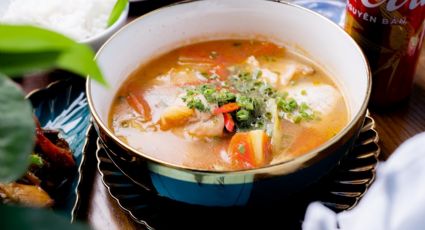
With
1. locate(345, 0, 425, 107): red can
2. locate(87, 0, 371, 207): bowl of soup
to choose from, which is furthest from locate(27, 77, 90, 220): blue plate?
locate(345, 0, 425, 107): red can

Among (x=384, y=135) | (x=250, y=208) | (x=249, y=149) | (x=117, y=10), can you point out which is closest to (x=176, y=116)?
(x=249, y=149)

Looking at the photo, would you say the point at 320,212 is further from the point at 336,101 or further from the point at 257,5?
the point at 257,5

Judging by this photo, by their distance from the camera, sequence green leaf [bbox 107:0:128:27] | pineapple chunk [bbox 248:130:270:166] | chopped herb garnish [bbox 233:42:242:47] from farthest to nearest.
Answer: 1. green leaf [bbox 107:0:128:27]
2. chopped herb garnish [bbox 233:42:242:47]
3. pineapple chunk [bbox 248:130:270:166]

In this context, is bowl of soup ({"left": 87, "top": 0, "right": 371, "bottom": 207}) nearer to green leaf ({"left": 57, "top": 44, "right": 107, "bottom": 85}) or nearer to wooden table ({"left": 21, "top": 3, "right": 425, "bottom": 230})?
wooden table ({"left": 21, "top": 3, "right": 425, "bottom": 230})

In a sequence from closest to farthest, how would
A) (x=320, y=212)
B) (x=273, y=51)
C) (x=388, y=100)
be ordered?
(x=320, y=212) < (x=388, y=100) < (x=273, y=51)

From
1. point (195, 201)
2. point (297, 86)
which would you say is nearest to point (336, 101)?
point (297, 86)

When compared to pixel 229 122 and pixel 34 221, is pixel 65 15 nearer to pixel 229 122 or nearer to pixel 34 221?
pixel 229 122
